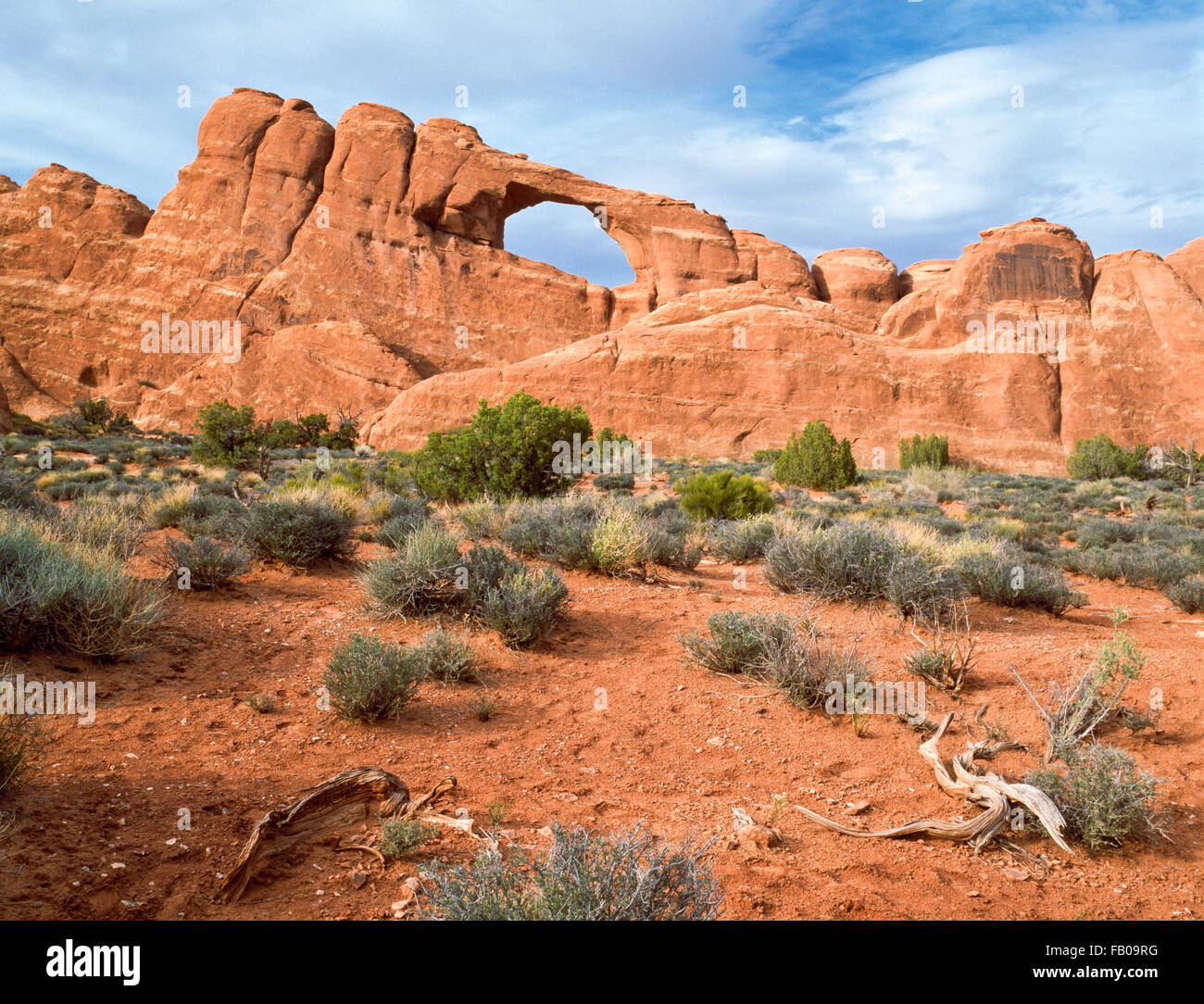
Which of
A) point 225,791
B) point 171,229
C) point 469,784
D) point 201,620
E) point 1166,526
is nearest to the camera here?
point 225,791

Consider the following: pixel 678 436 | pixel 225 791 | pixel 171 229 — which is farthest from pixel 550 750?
pixel 171 229

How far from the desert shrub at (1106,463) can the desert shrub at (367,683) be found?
3311 centimetres

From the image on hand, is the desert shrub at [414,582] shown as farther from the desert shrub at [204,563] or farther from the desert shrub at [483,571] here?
the desert shrub at [204,563]

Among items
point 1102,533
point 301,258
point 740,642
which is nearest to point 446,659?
point 740,642

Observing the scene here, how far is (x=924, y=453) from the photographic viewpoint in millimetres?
35031

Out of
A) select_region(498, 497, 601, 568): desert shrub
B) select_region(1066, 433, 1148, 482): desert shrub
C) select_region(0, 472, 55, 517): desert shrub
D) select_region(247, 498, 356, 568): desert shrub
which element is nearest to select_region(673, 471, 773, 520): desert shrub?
select_region(498, 497, 601, 568): desert shrub

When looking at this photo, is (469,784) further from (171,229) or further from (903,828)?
(171,229)

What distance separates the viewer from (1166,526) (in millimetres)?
13789

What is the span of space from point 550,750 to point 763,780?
4.10 ft

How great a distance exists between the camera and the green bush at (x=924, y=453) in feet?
113

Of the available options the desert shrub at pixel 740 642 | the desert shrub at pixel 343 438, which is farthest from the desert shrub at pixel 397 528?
the desert shrub at pixel 343 438

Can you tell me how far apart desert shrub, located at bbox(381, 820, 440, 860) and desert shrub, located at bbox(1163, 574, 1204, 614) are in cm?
Result: 884

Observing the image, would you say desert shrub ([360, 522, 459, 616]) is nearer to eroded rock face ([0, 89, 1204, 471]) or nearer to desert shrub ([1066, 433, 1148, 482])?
desert shrub ([1066, 433, 1148, 482])
